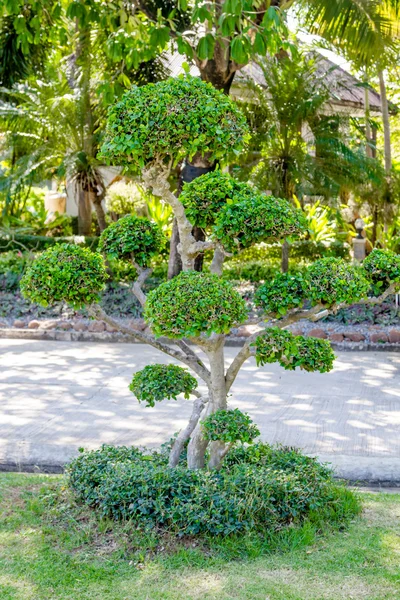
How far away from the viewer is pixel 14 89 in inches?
547

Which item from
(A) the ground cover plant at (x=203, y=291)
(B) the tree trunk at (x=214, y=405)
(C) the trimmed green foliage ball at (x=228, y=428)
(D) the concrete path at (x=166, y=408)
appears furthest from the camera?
(D) the concrete path at (x=166, y=408)

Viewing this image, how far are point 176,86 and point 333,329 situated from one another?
6.66 metres

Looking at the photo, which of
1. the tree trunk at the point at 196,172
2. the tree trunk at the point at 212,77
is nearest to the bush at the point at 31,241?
the tree trunk at the point at 196,172

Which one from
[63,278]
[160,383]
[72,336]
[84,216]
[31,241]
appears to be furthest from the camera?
A: [84,216]

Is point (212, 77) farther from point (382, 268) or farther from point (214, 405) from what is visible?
point (214, 405)

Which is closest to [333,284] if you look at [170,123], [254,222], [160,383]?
[254,222]

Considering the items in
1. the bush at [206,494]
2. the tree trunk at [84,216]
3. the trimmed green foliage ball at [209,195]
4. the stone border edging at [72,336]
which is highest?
the tree trunk at [84,216]

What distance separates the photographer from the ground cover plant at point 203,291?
4.39 meters

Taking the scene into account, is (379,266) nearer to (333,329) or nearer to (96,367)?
(96,367)

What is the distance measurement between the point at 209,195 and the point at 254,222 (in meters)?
0.38

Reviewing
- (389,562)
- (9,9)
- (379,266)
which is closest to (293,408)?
(379,266)

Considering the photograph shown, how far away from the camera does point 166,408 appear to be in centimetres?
729

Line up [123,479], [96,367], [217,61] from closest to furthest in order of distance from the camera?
1. [123,479]
2. [96,367]
3. [217,61]

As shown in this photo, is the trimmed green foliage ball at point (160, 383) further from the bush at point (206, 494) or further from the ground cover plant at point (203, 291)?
the bush at point (206, 494)
